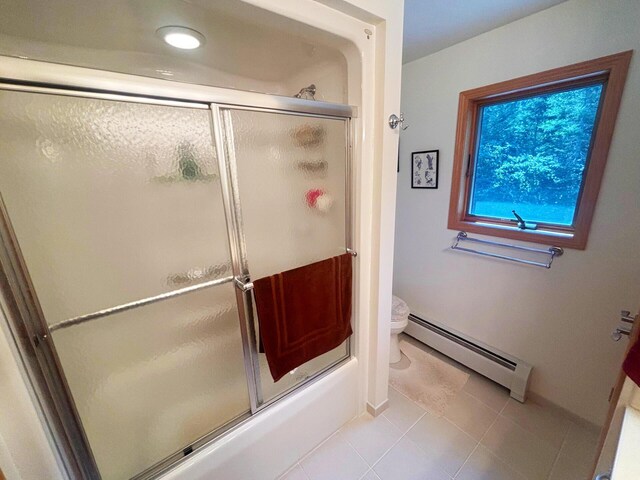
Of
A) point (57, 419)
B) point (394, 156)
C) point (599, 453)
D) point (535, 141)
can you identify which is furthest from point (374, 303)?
point (535, 141)

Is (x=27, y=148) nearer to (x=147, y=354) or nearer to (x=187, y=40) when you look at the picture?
(x=147, y=354)

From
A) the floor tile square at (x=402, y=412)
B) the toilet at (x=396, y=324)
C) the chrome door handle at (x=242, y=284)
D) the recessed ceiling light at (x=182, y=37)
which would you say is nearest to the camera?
the chrome door handle at (x=242, y=284)

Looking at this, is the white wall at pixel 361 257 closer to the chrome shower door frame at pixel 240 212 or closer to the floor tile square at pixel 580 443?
the chrome shower door frame at pixel 240 212

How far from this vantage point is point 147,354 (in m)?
0.97

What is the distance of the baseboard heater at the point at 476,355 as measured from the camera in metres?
1.58

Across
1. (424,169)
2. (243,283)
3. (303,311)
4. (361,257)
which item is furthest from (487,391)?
(243,283)

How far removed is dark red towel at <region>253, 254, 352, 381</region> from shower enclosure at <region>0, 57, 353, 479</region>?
0.30 feet

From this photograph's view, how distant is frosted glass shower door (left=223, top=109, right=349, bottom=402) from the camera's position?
3.22 ft

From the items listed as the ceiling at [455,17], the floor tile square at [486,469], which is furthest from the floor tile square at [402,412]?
the ceiling at [455,17]

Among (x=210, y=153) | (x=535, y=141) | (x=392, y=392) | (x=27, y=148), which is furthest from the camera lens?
(x=392, y=392)

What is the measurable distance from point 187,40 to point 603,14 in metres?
1.93

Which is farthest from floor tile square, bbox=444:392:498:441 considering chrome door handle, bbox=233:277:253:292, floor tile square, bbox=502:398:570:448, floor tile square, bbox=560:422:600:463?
chrome door handle, bbox=233:277:253:292

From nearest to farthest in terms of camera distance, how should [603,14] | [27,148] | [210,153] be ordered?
[27,148]
[210,153]
[603,14]

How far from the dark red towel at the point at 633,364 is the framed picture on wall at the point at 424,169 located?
4.67 feet
